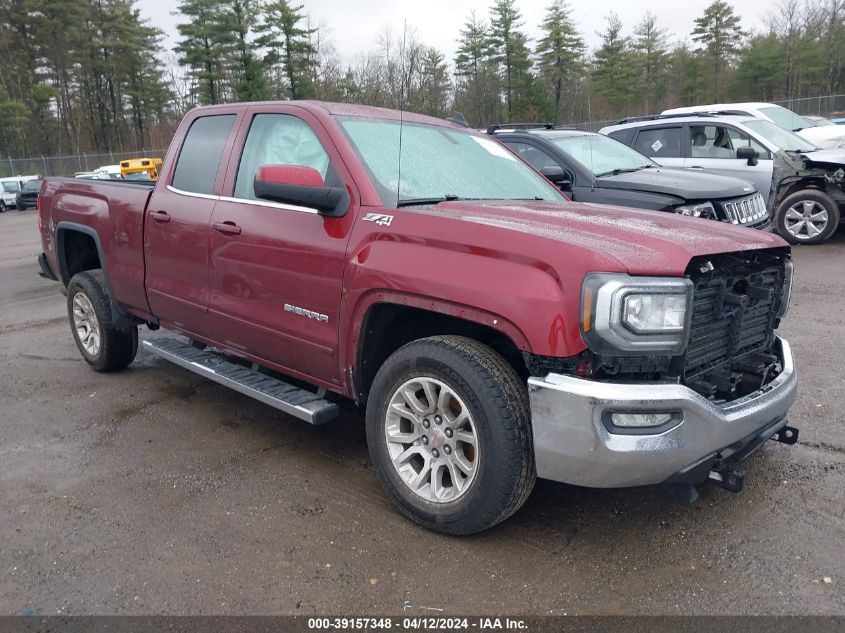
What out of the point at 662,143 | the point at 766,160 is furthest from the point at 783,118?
the point at 662,143

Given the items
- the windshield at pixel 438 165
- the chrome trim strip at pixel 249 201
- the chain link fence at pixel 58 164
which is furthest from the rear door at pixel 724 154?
the chain link fence at pixel 58 164

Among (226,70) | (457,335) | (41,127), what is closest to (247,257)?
(457,335)

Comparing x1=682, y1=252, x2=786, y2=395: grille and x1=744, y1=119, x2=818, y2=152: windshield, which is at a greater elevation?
x1=744, y1=119, x2=818, y2=152: windshield

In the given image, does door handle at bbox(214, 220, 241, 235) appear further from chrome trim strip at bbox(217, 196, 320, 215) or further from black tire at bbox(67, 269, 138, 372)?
black tire at bbox(67, 269, 138, 372)

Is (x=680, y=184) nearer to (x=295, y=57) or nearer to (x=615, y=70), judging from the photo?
(x=295, y=57)

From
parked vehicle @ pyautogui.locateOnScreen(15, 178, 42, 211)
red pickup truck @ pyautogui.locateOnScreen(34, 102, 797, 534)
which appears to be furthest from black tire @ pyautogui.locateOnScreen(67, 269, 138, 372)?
parked vehicle @ pyautogui.locateOnScreen(15, 178, 42, 211)

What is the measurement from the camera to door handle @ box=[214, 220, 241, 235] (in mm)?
3928

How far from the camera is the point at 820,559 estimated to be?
9.47ft

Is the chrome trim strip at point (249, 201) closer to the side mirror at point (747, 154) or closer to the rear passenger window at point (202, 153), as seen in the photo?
the rear passenger window at point (202, 153)

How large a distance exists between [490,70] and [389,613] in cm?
780

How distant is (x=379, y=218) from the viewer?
3266mm

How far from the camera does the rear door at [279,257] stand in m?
3.48

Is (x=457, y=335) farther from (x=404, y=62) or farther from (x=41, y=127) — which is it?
(x=41, y=127)

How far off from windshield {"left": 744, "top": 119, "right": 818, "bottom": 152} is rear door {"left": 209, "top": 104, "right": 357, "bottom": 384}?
8868mm
